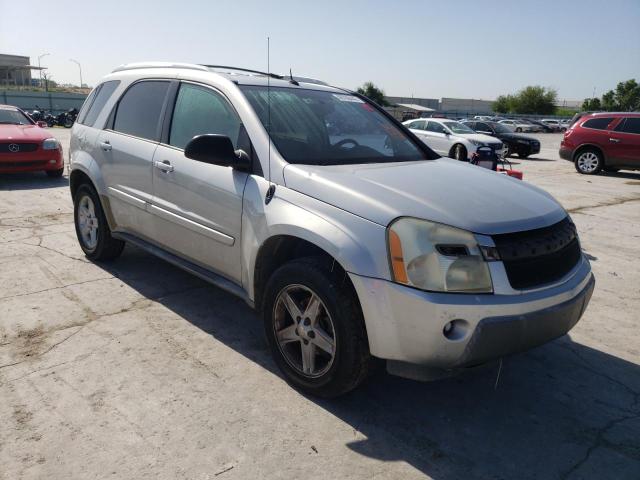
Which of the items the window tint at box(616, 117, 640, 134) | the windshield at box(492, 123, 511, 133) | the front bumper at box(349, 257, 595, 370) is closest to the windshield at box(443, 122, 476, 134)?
the windshield at box(492, 123, 511, 133)

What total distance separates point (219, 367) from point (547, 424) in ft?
6.35

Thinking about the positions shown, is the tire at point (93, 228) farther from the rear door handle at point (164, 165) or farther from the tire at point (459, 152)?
the tire at point (459, 152)

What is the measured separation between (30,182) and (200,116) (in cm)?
794

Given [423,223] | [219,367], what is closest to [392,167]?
[423,223]

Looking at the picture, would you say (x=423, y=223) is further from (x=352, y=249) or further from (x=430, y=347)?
(x=430, y=347)

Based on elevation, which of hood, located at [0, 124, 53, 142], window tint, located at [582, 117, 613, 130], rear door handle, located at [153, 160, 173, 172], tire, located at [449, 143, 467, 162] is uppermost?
window tint, located at [582, 117, 613, 130]

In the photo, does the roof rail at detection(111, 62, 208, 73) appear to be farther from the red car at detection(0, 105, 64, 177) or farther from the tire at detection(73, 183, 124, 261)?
the red car at detection(0, 105, 64, 177)

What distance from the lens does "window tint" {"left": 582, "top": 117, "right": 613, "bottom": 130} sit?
14209 mm

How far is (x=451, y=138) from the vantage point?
1662 centimetres

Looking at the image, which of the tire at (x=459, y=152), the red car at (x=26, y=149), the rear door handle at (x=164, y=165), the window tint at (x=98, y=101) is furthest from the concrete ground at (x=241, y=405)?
the tire at (x=459, y=152)

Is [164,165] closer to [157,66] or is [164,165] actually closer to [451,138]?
[157,66]

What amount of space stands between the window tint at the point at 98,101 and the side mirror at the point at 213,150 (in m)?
2.18

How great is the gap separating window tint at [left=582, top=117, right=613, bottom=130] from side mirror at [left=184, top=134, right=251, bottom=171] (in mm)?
14163

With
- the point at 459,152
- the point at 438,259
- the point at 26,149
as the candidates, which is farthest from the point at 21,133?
the point at 459,152
